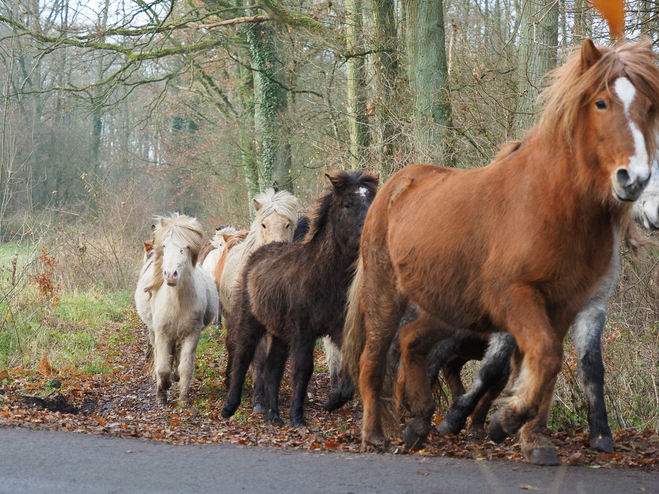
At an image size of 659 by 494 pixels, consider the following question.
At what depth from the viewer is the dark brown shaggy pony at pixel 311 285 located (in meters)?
7.86

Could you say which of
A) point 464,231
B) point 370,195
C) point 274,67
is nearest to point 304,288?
point 370,195

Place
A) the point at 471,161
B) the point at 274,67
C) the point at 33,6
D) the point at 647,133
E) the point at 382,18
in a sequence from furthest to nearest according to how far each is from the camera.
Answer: the point at 274,67 < the point at 33,6 < the point at 382,18 < the point at 471,161 < the point at 647,133

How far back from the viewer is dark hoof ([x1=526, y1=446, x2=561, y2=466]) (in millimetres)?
4945

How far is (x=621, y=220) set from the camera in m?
4.37

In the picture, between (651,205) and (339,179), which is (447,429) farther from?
(339,179)

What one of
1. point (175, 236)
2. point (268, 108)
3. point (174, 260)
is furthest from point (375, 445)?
point (268, 108)

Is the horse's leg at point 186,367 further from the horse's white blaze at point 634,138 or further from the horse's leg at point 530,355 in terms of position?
the horse's white blaze at point 634,138

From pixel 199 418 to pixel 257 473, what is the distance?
4.09 meters

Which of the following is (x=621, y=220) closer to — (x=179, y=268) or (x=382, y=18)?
(x=179, y=268)

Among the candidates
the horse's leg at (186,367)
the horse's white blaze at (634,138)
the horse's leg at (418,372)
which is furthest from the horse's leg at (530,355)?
the horse's leg at (186,367)

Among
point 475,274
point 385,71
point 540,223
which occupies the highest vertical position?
point 385,71

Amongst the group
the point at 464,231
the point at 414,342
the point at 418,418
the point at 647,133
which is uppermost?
the point at 647,133

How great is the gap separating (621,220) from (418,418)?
2.29 metres

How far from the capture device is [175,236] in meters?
9.77
